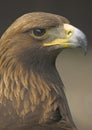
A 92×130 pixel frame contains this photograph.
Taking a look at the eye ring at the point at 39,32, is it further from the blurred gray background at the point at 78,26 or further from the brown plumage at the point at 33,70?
the blurred gray background at the point at 78,26

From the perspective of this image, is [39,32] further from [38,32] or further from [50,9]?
A: [50,9]

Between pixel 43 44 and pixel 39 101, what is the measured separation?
350 millimetres

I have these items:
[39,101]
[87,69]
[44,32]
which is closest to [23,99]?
[39,101]

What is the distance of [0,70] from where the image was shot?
5.23 m

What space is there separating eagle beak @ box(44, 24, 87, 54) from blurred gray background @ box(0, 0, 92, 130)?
4447mm

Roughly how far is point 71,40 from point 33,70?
0.31 m

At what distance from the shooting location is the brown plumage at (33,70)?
5.11 meters

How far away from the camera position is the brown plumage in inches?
201

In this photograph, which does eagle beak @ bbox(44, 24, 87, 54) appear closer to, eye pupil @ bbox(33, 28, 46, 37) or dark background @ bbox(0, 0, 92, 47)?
eye pupil @ bbox(33, 28, 46, 37)

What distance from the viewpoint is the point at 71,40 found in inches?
204

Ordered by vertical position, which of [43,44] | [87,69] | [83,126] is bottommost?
[43,44]

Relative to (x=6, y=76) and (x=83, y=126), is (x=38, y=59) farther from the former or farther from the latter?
(x=83, y=126)

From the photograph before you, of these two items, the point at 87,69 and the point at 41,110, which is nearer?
the point at 41,110

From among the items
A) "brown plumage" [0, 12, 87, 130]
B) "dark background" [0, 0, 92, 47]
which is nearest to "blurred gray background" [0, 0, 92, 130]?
"dark background" [0, 0, 92, 47]
